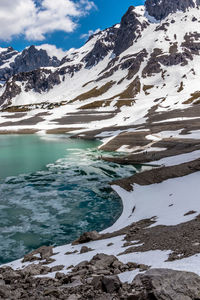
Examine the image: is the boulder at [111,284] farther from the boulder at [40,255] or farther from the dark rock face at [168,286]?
the boulder at [40,255]

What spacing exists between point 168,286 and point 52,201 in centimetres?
2801

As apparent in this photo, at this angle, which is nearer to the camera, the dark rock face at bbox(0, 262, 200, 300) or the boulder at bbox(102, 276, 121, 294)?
the dark rock face at bbox(0, 262, 200, 300)

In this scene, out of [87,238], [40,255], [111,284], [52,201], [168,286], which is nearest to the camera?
[168,286]

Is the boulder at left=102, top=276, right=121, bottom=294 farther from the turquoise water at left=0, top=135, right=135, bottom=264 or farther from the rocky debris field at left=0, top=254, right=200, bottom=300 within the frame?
the turquoise water at left=0, top=135, right=135, bottom=264

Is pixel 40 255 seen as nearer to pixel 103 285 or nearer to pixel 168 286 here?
pixel 103 285

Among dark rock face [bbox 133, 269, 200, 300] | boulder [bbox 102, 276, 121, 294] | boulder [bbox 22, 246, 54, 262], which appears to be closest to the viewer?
dark rock face [bbox 133, 269, 200, 300]

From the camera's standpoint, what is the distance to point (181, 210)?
1017 inches

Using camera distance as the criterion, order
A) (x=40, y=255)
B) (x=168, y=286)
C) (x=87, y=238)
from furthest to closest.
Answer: (x=87, y=238) < (x=40, y=255) < (x=168, y=286)

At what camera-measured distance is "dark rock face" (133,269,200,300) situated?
25.9 ft

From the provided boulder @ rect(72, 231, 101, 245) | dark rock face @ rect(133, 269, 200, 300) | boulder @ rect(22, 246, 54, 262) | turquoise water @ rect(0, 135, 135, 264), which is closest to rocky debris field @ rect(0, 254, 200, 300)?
dark rock face @ rect(133, 269, 200, 300)

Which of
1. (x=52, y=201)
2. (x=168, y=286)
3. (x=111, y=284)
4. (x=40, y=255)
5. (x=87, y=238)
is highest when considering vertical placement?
(x=168, y=286)

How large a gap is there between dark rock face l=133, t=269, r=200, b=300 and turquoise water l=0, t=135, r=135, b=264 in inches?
632

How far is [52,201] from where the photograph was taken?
3481 cm

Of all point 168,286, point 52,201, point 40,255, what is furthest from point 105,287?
point 52,201
